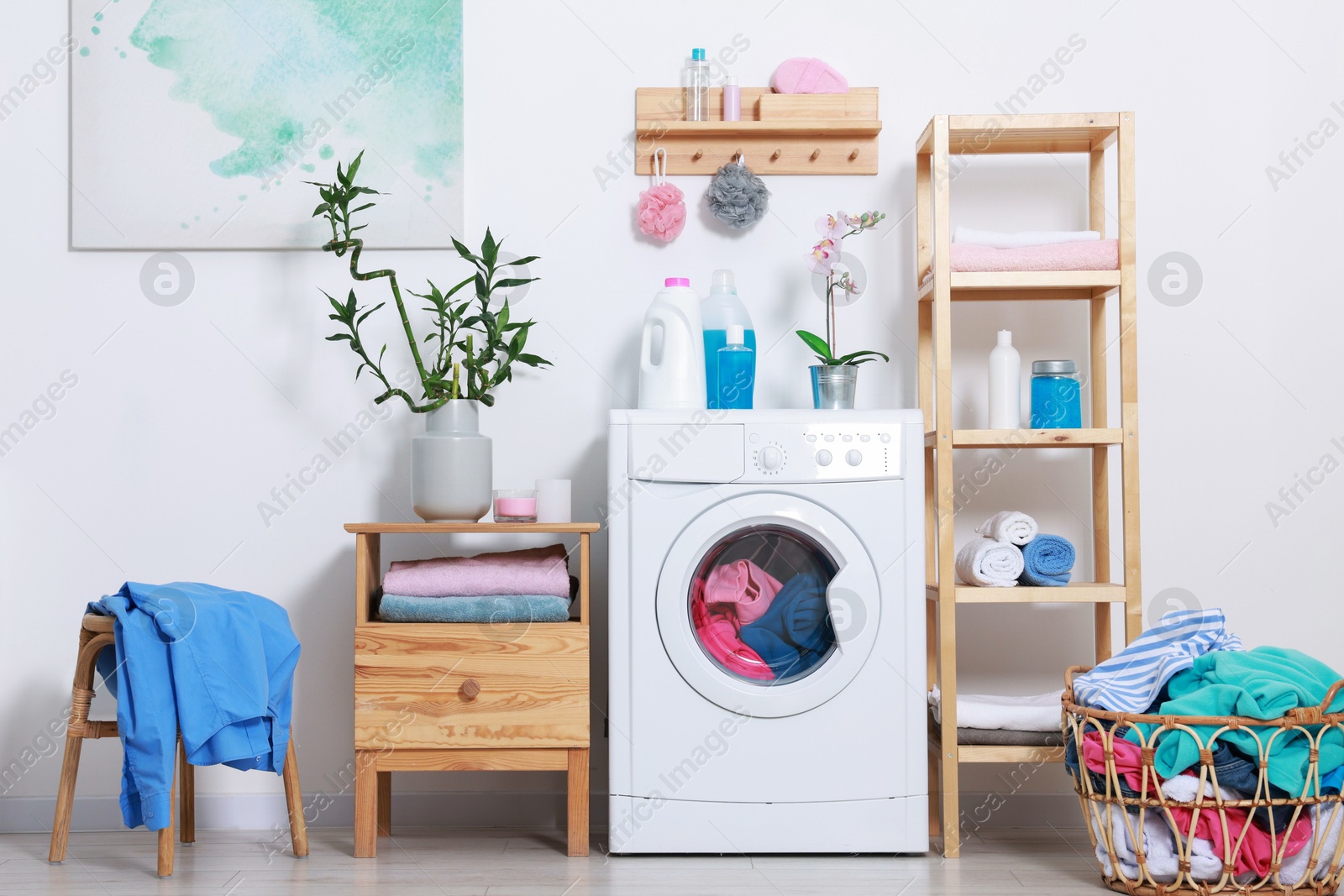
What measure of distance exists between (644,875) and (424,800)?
0.65m

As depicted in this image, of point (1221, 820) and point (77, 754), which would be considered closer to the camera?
point (1221, 820)

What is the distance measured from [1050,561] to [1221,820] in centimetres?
57

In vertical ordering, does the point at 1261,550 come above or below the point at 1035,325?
below

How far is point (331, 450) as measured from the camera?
2.27 m

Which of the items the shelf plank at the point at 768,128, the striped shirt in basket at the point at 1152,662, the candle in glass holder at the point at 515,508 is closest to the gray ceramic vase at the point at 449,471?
the candle in glass holder at the point at 515,508

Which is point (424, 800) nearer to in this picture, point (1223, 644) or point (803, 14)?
point (1223, 644)

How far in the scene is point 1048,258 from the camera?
1990mm

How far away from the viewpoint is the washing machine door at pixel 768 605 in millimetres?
1854

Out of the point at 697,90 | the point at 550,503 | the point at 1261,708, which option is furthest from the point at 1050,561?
the point at 697,90

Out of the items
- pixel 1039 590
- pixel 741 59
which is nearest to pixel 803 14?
pixel 741 59

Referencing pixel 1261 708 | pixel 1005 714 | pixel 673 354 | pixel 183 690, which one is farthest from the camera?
pixel 673 354

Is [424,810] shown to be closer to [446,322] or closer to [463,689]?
[463,689]

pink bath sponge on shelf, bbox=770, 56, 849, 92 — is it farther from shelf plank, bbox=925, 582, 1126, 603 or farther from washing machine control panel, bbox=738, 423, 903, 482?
shelf plank, bbox=925, 582, 1126, 603

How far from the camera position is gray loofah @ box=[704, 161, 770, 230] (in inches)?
87.7
